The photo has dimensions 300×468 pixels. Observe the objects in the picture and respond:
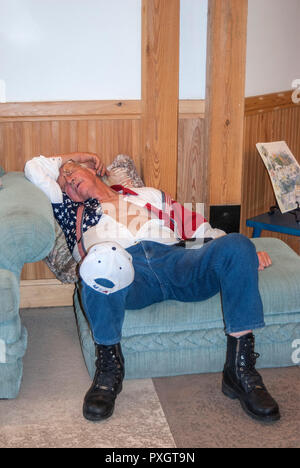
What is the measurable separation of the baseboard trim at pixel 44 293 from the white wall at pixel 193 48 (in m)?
1.19

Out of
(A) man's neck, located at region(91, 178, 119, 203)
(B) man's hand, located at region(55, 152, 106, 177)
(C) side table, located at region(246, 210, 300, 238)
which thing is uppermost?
(B) man's hand, located at region(55, 152, 106, 177)

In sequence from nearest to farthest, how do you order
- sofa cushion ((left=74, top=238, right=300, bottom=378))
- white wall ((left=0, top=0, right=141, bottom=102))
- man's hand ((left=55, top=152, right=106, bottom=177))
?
1. sofa cushion ((left=74, top=238, right=300, bottom=378))
2. man's hand ((left=55, top=152, right=106, bottom=177))
3. white wall ((left=0, top=0, right=141, bottom=102))

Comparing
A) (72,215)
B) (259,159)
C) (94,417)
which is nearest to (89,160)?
(72,215)

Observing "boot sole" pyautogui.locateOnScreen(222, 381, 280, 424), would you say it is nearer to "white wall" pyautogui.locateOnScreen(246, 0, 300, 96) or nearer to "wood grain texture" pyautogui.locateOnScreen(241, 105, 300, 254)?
"wood grain texture" pyautogui.locateOnScreen(241, 105, 300, 254)

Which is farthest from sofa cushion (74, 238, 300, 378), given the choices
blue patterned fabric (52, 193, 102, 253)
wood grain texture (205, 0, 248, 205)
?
wood grain texture (205, 0, 248, 205)

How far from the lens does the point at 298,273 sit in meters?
2.03

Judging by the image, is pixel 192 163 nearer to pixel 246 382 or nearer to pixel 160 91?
pixel 160 91

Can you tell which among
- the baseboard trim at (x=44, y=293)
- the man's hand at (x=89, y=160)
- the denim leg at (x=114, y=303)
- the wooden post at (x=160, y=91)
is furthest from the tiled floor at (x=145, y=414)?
the wooden post at (x=160, y=91)

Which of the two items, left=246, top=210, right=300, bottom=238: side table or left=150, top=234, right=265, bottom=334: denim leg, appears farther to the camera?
left=246, top=210, right=300, bottom=238: side table

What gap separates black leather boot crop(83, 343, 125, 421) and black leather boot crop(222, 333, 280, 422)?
38 centimetres

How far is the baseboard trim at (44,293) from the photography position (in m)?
2.80

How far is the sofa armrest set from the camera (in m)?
1.76

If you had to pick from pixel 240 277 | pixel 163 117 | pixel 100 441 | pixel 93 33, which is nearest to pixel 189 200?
pixel 163 117

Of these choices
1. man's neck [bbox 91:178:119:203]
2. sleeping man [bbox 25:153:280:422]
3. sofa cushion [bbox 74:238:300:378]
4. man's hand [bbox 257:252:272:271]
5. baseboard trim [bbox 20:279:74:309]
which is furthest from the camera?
baseboard trim [bbox 20:279:74:309]
